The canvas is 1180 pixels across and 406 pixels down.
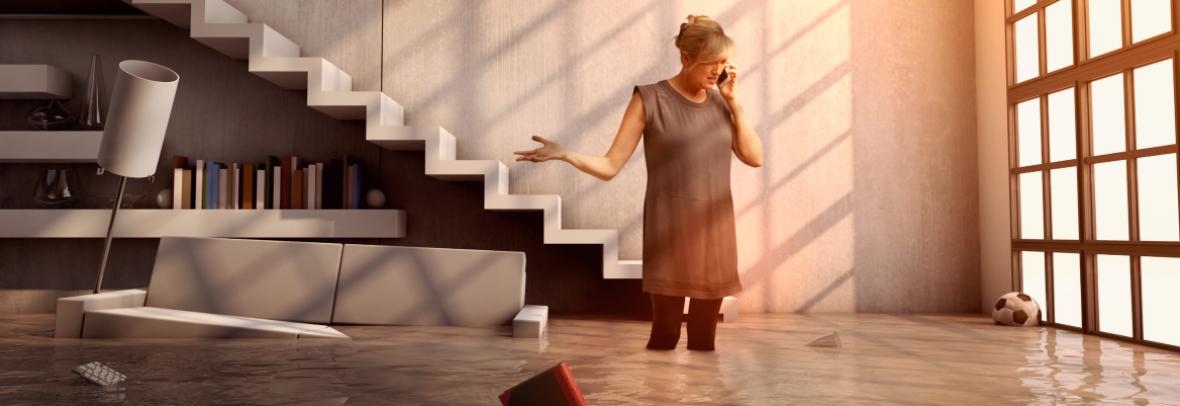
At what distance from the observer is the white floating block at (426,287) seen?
479cm

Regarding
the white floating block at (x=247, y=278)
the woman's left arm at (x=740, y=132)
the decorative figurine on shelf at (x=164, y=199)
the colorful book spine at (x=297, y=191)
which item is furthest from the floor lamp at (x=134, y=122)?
the woman's left arm at (x=740, y=132)

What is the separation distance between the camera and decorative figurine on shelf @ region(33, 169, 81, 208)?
575 centimetres

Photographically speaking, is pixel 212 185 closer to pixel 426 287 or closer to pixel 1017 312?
pixel 426 287

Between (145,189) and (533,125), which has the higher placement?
(533,125)

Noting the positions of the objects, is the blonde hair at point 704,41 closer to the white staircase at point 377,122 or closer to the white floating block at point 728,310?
the white staircase at point 377,122

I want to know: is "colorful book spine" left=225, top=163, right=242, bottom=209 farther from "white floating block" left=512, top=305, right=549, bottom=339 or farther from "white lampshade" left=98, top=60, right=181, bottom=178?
"white floating block" left=512, top=305, right=549, bottom=339

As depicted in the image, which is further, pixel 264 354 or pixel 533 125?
pixel 533 125

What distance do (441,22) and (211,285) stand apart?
2.33 meters

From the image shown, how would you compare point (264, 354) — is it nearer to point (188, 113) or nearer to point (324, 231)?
point (324, 231)

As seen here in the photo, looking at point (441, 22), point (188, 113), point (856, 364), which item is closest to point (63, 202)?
point (188, 113)

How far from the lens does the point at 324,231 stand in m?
5.60

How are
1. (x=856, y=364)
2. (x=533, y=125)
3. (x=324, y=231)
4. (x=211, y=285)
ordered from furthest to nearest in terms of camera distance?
1. (x=533, y=125)
2. (x=324, y=231)
3. (x=211, y=285)
4. (x=856, y=364)

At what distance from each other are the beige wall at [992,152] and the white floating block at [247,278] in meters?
4.10

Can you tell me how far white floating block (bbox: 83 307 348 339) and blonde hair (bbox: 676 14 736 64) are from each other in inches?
83.8
